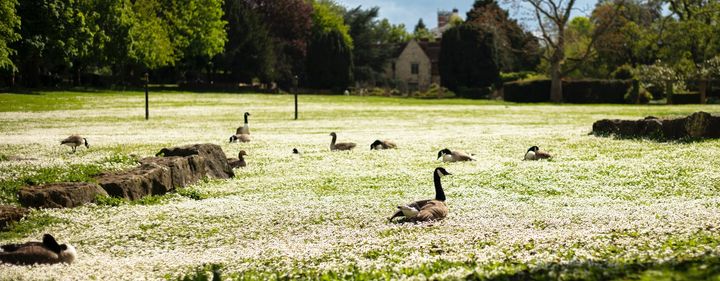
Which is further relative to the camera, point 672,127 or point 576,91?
point 576,91

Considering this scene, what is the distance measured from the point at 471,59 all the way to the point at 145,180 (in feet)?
313

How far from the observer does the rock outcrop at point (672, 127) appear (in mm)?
28406

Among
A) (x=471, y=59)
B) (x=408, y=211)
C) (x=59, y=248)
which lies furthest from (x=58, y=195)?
(x=471, y=59)

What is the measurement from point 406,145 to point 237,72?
261ft

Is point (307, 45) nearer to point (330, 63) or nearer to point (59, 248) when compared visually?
point (330, 63)

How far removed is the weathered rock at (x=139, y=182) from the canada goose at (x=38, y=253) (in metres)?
5.51

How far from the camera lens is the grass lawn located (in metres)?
9.79

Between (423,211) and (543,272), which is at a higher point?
(543,272)

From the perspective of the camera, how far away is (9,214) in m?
13.5

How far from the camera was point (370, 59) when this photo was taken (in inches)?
5261

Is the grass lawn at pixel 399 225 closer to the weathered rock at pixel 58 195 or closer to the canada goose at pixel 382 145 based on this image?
the weathered rock at pixel 58 195

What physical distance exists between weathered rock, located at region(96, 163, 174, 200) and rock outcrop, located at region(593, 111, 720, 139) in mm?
19998

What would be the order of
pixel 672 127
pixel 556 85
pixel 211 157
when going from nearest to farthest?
pixel 211 157, pixel 672 127, pixel 556 85

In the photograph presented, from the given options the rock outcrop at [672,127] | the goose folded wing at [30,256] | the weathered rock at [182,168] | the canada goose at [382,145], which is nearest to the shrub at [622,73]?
the rock outcrop at [672,127]
